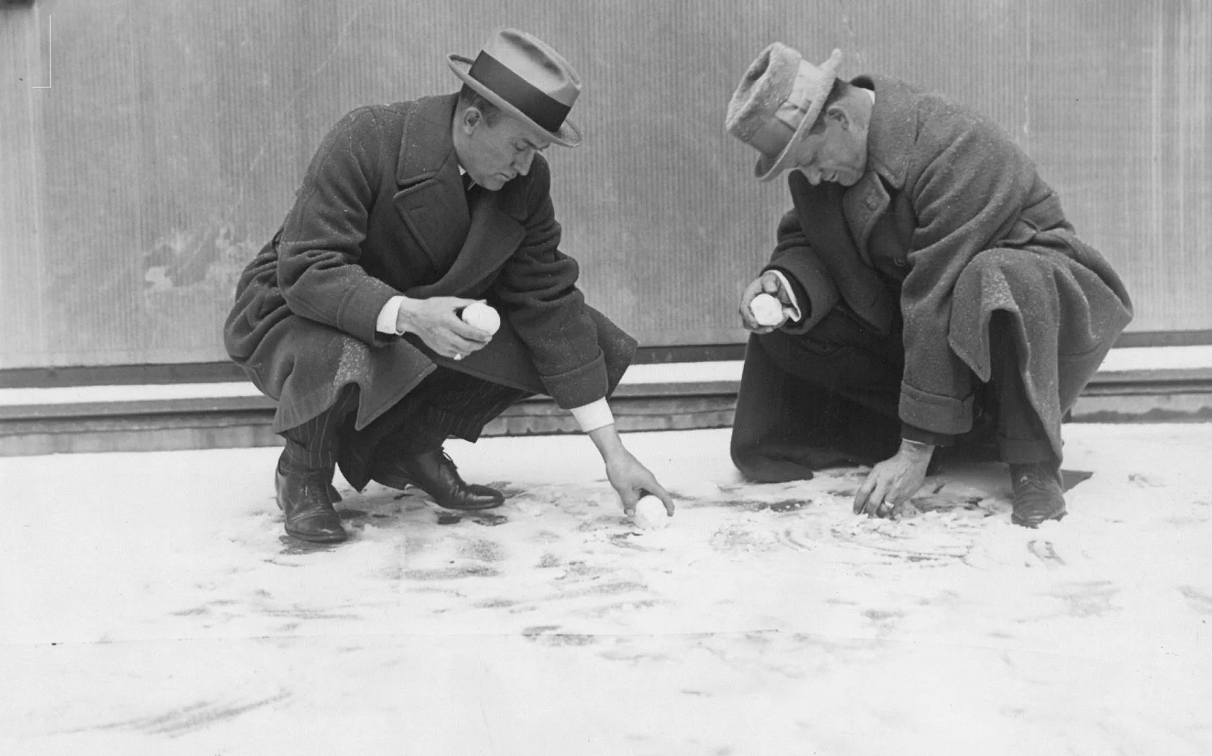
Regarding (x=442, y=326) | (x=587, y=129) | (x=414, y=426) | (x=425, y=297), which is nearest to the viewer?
(x=442, y=326)

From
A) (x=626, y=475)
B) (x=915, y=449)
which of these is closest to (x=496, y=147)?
(x=626, y=475)

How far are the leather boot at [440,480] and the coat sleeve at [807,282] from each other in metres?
0.94

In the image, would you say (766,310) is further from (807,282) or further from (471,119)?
(471,119)

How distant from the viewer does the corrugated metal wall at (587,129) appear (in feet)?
13.6

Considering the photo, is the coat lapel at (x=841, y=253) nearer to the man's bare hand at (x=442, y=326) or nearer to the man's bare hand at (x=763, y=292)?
the man's bare hand at (x=763, y=292)

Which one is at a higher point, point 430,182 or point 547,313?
point 430,182

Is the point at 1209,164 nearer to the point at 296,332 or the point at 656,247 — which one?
the point at 656,247

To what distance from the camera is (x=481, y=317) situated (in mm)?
2771

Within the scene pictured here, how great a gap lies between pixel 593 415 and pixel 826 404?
86cm

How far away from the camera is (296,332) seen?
2906 millimetres

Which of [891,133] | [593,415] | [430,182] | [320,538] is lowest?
[320,538]

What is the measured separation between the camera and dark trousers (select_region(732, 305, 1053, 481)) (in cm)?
338

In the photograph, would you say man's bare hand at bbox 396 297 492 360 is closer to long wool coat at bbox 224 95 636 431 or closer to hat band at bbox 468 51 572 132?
long wool coat at bbox 224 95 636 431

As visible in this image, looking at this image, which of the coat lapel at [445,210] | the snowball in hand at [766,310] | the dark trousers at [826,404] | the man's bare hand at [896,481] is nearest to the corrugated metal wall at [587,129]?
the dark trousers at [826,404]
